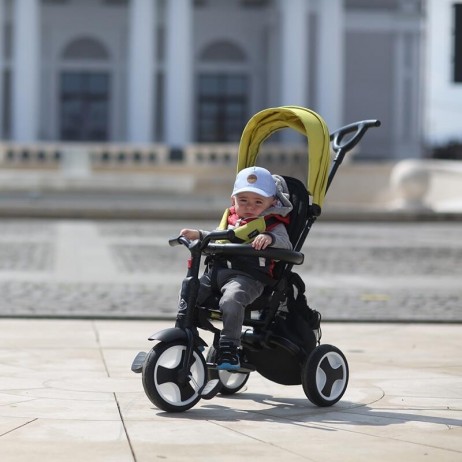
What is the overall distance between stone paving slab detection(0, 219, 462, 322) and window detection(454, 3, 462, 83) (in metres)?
2.07

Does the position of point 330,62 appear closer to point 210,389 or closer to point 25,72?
point 25,72

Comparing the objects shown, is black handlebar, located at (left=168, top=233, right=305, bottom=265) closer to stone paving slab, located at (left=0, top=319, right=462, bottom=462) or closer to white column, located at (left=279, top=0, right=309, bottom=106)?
stone paving slab, located at (left=0, top=319, right=462, bottom=462)

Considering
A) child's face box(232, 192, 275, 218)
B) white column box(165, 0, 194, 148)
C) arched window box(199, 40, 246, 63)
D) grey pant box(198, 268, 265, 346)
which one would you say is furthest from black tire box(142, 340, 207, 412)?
arched window box(199, 40, 246, 63)

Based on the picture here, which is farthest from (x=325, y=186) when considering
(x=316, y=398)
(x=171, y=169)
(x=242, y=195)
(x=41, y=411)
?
(x=171, y=169)

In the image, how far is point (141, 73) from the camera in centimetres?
5119

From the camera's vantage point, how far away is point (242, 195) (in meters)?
7.26

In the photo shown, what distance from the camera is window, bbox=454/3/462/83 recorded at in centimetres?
1211

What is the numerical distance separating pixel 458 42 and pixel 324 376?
5.69 meters

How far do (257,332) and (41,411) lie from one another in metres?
1.19

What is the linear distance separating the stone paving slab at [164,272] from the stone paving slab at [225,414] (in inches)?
105

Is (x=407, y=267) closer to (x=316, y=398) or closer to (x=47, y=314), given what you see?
(x=47, y=314)

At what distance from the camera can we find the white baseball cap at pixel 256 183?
719cm

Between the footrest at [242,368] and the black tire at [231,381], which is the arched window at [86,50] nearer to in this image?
the black tire at [231,381]

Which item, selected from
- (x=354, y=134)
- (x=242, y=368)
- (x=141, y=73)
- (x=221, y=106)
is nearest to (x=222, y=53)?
(x=221, y=106)
